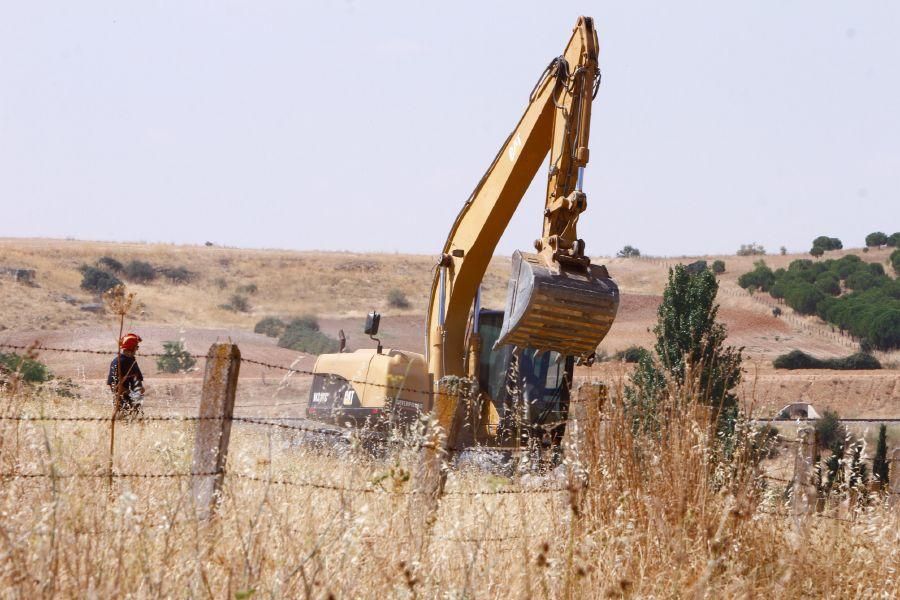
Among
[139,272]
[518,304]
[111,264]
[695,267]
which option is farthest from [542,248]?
[695,267]

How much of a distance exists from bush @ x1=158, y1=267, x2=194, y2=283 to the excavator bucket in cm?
6466

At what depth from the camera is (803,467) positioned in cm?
721

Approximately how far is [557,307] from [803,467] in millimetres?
2544

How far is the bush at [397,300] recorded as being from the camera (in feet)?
237

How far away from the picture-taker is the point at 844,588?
19.5 ft

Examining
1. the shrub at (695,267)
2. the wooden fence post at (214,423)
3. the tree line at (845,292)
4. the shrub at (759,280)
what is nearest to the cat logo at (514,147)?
the wooden fence post at (214,423)

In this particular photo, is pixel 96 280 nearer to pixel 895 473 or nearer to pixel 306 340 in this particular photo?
pixel 306 340

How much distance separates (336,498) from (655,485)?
1741 millimetres

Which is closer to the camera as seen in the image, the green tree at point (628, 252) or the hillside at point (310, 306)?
the hillside at point (310, 306)

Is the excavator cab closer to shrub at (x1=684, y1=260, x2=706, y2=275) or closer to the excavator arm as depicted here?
the excavator arm

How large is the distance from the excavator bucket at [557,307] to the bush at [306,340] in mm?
40739

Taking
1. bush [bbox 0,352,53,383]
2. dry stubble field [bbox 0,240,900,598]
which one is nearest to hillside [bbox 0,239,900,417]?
bush [bbox 0,352,53,383]

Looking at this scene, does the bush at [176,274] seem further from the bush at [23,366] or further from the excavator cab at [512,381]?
the excavator cab at [512,381]

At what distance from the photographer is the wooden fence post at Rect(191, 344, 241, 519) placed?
17.9ft
